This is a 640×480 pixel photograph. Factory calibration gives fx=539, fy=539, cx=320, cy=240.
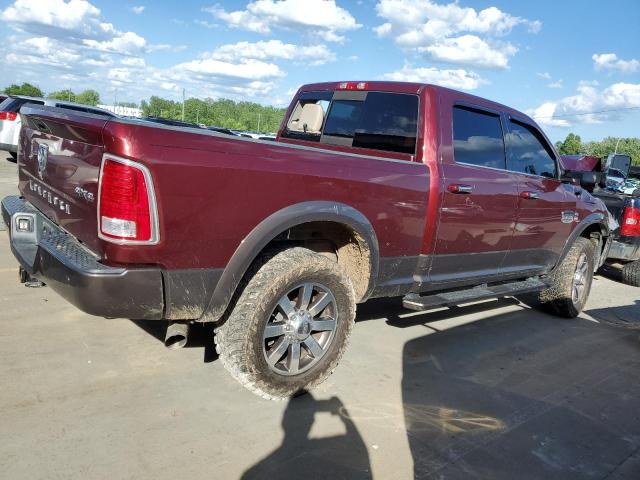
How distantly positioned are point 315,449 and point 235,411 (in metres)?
0.55

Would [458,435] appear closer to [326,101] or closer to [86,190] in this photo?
[86,190]

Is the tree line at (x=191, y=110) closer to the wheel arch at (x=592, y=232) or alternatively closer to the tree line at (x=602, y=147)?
the tree line at (x=602, y=147)

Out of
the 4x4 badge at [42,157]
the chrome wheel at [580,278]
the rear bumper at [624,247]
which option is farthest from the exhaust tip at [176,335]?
the rear bumper at [624,247]

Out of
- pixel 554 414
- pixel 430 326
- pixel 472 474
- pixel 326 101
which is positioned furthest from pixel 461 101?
pixel 472 474

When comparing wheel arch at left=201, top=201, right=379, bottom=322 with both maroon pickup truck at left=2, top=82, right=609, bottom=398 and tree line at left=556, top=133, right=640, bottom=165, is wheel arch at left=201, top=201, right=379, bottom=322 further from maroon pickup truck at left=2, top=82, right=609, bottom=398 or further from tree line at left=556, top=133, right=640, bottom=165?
tree line at left=556, top=133, right=640, bottom=165

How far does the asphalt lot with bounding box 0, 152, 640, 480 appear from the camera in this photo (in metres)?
2.56

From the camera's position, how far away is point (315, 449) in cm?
272

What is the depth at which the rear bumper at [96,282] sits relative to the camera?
2527 millimetres

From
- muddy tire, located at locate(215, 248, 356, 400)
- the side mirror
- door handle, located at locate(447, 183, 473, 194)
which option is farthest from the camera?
the side mirror

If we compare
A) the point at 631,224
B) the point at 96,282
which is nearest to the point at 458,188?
the point at 96,282

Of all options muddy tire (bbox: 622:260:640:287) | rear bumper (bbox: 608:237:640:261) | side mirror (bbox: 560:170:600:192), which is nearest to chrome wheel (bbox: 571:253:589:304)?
side mirror (bbox: 560:170:600:192)

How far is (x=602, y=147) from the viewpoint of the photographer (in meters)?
83.3

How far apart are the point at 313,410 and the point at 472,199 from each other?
1.99m

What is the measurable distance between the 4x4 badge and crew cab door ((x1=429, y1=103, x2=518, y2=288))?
2569 millimetres
